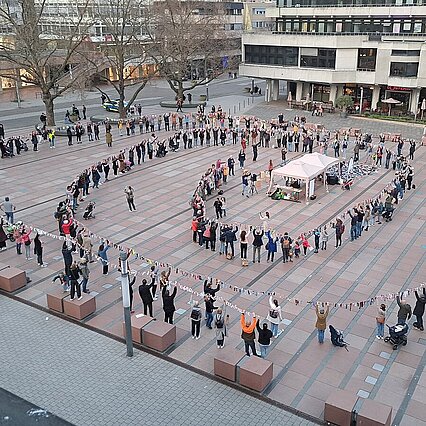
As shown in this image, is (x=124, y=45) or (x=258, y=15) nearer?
(x=124, y=45)

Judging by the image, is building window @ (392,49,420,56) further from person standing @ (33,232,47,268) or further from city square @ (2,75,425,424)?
person standing @ (33,232,47,268)

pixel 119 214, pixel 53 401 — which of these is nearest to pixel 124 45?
pixel 119 214

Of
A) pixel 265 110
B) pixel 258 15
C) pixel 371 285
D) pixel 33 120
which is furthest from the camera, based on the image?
pixel 258 15

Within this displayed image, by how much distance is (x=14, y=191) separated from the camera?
28.4 m

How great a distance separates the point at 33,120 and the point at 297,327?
3934 centimetres

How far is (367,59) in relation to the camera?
50.8 metres

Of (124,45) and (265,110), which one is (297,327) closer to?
(124,45)

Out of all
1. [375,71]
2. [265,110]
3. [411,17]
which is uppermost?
[411,17]

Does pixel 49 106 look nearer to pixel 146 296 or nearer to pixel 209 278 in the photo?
pixel 209 278

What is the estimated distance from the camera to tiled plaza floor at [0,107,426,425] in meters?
13.5

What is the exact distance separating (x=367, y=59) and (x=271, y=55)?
10.1 metres

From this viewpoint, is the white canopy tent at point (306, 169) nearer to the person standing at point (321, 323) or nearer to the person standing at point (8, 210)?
the person standing at point (8, 210)

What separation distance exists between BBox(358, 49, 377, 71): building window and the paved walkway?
43.2m

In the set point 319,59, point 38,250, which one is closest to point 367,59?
point 319,59
